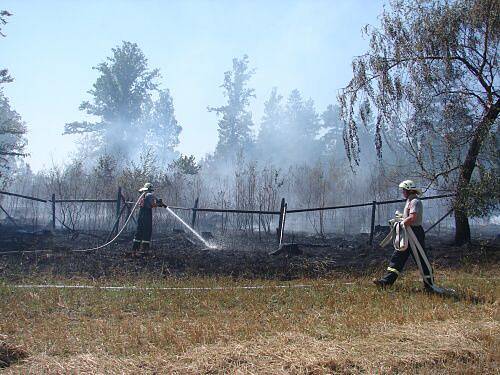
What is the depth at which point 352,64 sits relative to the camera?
42.3 ft

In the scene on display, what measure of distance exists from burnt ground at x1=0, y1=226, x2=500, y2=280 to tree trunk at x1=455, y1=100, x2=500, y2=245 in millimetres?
531

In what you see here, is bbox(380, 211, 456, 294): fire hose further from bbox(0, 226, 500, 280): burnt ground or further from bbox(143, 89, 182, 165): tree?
bbox(143, 89, 182, 165): tree

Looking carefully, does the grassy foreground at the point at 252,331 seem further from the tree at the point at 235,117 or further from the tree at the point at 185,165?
the tree at the point at 235,117

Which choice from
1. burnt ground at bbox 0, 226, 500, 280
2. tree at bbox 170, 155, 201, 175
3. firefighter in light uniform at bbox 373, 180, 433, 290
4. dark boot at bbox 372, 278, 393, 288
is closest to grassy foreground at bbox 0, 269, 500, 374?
dark boot at bbox 372, 278, 393, 288

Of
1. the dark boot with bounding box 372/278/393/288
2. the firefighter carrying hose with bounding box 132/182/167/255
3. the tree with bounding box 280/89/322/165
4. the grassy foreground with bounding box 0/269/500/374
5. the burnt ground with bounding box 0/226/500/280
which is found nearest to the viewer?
the grassy foreground with bounding box 0/269/500/374

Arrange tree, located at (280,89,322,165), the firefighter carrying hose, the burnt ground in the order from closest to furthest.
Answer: the burnt ground, the firefighter carrying hose, tree, located at (280,89,322,165)

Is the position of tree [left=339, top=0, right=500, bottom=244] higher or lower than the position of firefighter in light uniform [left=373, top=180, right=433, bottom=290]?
higher

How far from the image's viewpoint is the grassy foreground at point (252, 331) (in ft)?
12.3

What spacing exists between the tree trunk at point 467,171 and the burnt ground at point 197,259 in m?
0.53

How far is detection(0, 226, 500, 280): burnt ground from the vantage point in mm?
8812

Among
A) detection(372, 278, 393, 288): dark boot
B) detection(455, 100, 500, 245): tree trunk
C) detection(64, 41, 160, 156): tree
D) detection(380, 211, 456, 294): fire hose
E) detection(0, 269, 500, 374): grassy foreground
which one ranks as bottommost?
detection(0, 269, 500, 374): grassy foreground

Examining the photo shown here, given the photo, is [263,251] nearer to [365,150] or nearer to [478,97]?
[478,97]

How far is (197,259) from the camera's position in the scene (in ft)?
34.1

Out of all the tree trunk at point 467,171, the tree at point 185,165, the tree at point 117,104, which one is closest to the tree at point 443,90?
the tree trunk at point 467,171
